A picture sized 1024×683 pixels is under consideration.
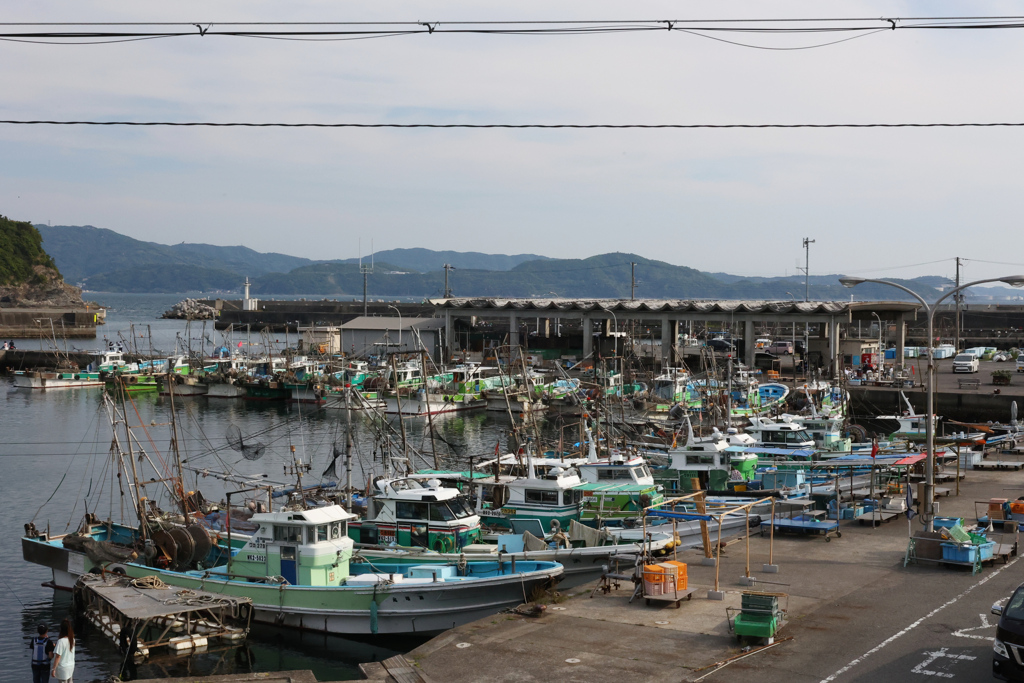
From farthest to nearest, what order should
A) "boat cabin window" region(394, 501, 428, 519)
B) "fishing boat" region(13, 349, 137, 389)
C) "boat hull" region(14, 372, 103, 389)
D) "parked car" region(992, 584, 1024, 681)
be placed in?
"fishing boat" region(13, 349, 137, 389)
"boat hull" region(14, 372, 103, 389)
"boat cabin window" region(394, 501, 428, 519)
"parked car" region(992, 584, 1024, 681)

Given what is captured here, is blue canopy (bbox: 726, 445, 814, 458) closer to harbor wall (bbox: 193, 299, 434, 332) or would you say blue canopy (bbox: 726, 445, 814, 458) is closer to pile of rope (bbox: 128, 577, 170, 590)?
pile of rope (bbox: 128, 577, 170, 590)

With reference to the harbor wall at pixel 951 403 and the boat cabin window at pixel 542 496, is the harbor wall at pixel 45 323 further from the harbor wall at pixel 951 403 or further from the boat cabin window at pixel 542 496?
the boat cabin window at pixel 542 496

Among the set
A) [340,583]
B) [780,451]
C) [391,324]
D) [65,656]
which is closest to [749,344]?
[391,324]

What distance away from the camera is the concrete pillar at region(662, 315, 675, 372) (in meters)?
75.6

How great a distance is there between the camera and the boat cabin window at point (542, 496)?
83.1 ft

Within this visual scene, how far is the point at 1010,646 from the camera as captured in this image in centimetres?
1168

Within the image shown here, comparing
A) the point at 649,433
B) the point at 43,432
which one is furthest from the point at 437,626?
the point at 43,432

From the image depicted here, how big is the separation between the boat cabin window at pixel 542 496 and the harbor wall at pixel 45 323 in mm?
114894

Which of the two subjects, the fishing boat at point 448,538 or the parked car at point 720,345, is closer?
the fishing boat at point 448,538

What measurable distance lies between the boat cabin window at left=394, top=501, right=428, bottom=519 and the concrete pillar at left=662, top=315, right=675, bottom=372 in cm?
5435

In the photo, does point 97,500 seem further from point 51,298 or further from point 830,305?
point 51,298

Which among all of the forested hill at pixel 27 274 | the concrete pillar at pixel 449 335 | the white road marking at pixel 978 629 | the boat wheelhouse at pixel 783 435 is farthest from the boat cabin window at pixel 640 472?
the forested hill at pixel 27 274

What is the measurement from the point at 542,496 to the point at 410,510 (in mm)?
4129

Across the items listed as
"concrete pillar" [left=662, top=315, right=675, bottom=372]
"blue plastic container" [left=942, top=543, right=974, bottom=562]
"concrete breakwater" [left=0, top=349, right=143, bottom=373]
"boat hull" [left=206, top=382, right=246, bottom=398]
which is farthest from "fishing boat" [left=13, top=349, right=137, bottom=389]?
"blue plastic container" [left=942, top=543, right=974, bottom=562]
